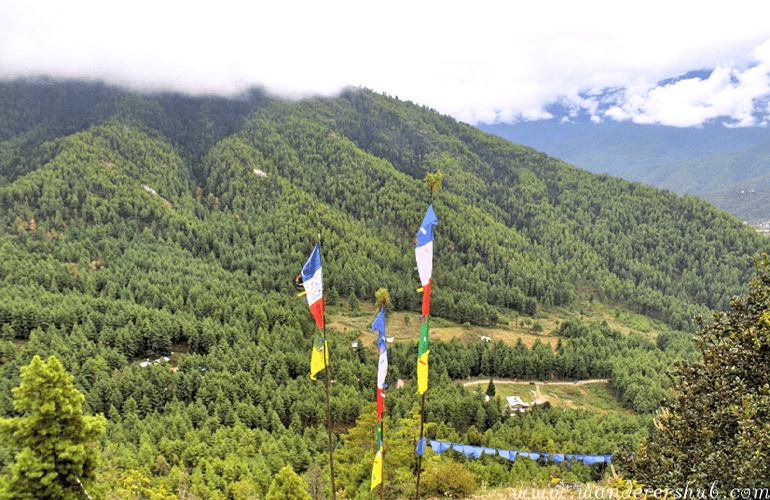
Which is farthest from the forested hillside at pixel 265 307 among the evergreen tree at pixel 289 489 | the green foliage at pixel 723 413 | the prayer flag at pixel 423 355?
the green foliage at pixel 723 413

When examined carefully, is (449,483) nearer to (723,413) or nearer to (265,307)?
(723,413)

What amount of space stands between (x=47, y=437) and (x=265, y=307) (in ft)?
317

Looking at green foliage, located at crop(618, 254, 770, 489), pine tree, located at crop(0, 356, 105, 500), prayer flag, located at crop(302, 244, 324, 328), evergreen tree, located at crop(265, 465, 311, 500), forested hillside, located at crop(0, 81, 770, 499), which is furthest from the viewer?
forested hillside, located at crop(0, 81, 770, 499)

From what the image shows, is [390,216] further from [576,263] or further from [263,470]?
[263,470]

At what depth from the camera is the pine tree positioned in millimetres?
14938

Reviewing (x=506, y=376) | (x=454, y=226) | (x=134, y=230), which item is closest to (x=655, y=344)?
(x=506, y=376)

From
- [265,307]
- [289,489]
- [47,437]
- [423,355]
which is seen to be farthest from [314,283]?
[265,307]

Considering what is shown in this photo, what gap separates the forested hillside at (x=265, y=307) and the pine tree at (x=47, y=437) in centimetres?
1334

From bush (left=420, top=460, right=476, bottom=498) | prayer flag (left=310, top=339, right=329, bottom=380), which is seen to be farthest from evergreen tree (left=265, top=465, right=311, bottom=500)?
prayer flag (left=310, top=339, right=329, bottom=380)

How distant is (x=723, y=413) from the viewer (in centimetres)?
1405

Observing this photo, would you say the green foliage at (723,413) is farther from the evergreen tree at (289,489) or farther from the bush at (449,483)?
the evergreen tree at (289,489)

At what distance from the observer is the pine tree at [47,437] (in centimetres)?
1494

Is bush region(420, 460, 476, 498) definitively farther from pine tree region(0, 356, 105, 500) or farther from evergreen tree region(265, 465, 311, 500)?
pine tree region(0, 356, 105, 500)

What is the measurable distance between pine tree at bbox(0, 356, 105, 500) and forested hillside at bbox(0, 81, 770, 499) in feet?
43.8
